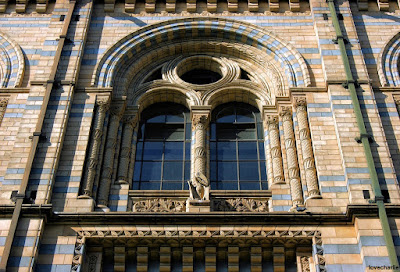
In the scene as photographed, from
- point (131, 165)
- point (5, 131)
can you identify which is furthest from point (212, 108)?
point (5, 131)

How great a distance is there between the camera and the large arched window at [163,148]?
18781 mm

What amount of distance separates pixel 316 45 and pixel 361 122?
14.5 ft

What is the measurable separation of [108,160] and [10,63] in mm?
5577

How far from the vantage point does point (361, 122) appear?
17922 mm

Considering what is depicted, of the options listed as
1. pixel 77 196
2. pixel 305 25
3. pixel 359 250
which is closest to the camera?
pixel 359 250

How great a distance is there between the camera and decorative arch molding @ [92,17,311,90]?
20.5m

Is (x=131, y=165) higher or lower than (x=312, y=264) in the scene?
higher

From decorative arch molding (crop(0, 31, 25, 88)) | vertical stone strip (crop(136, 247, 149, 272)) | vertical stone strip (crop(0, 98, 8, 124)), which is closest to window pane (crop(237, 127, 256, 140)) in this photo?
vertical stone strip (crop(136, 247, 149, 272))

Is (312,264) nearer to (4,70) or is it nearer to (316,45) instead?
(316,45)

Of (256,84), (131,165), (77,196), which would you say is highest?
(256,84)

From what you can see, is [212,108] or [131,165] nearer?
[131,165]

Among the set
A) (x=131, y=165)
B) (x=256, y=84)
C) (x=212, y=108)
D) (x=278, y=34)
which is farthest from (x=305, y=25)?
(x=131, y=165)

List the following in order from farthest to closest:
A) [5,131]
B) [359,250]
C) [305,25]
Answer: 1. [305,25]
2. [5,131]
3. [359,250]

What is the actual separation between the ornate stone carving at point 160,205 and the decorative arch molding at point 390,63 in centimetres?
768
